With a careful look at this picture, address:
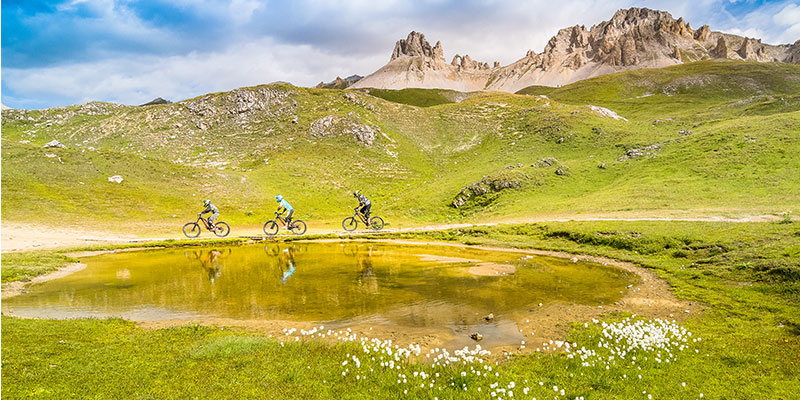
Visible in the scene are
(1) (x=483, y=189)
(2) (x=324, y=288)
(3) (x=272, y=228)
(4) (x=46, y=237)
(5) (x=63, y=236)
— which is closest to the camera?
(2) (x=324, y=288)

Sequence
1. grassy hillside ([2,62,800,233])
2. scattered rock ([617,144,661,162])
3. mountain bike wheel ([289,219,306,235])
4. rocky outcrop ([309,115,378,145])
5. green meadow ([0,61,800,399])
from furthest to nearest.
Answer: rocky outcrop ([309,115,378,145]) < scattered rock ([617,144,661,162]) < grassy hillside ([2,62,800,233]) < mountain bike wheel ([289,219,306,235]) < green meadow ([0,61,800,399])

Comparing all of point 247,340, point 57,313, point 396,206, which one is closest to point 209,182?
point 396,206

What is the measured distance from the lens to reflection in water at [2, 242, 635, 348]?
1419cm

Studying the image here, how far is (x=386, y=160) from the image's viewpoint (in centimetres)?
9338

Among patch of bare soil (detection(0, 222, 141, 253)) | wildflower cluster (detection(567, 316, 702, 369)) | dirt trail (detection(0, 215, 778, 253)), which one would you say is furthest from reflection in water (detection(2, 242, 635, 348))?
dirt trail (detection(0, 215, 778, 253))

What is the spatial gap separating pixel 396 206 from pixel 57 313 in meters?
50.7

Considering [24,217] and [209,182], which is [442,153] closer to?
[209,182]

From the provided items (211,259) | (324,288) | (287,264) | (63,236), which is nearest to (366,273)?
(324,288)

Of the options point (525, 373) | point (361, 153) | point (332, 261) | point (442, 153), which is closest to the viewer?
point (525, 373)

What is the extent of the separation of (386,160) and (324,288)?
76875mm

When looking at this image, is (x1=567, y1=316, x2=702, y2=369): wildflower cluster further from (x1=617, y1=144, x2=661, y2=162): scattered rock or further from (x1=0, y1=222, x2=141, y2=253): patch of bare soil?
(x1=617, y1=144, x2=661, y2=162): scattered rock

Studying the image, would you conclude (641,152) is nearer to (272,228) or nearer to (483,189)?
(483,189)

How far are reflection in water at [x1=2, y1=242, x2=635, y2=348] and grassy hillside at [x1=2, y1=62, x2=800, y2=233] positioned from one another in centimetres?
2246

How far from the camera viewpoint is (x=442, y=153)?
103875 millimetres
